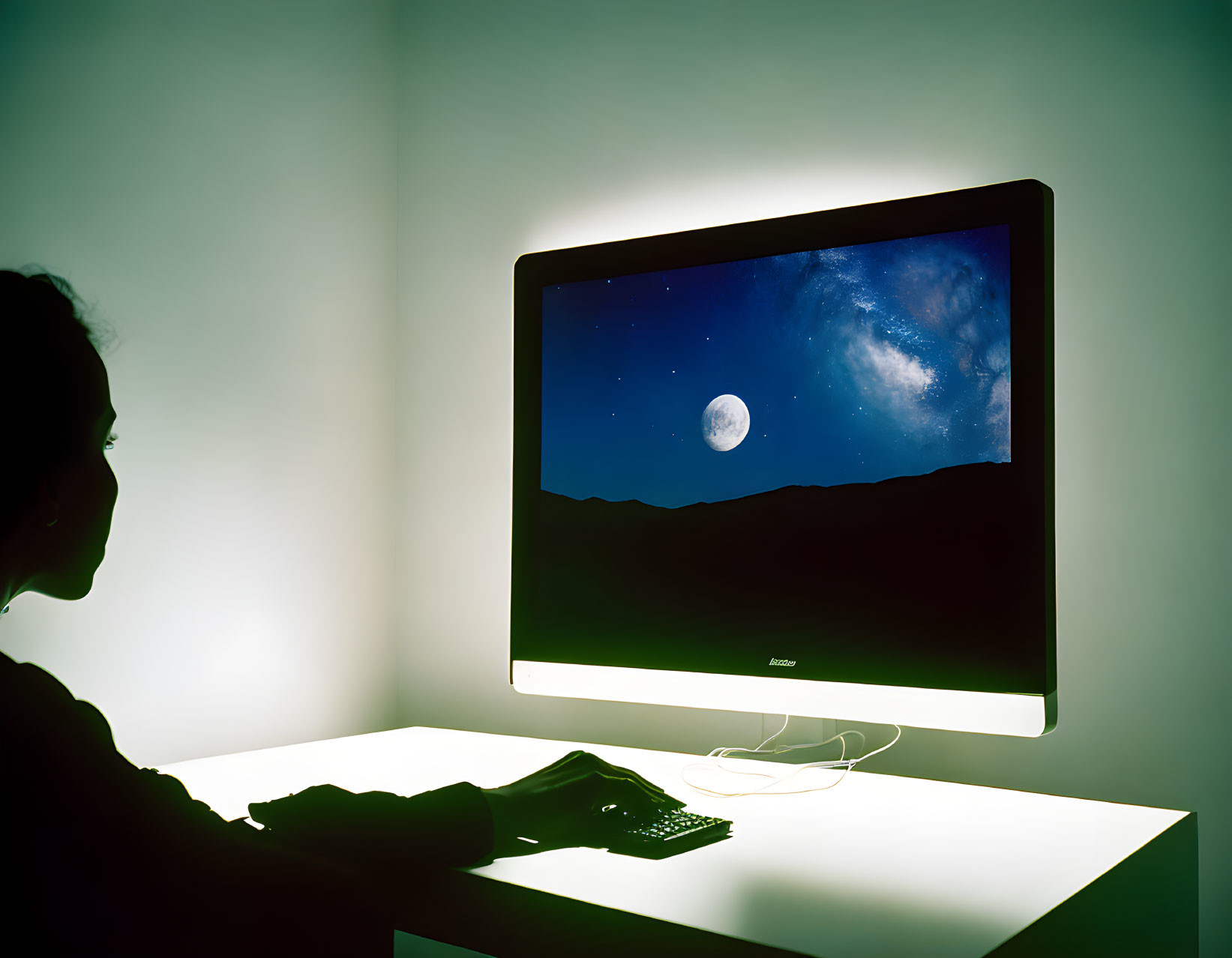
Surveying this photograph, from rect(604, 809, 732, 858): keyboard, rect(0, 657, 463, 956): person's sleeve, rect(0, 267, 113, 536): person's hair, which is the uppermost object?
rect(0, 267, 113, 536): person's hair

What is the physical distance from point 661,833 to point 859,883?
0.23m

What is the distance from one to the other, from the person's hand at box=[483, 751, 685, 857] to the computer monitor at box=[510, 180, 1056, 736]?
25 cm

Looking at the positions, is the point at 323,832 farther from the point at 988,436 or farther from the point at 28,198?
the point at 28,198

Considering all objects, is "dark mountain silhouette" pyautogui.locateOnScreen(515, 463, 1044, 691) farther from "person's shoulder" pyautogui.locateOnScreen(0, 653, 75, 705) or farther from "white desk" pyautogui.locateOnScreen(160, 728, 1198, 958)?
"person's shoulder" pyautogui.locateOnScreen(0, 653, 75, 705)

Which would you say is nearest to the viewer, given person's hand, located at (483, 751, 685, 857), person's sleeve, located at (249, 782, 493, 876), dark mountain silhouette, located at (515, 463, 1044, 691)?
person's sleeve, located at (249, 782, 493, 876)

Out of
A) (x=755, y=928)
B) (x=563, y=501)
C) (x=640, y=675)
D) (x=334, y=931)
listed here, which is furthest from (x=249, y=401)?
(x=755, y=928)

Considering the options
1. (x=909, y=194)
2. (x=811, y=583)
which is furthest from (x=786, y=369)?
(x=909, y=194)

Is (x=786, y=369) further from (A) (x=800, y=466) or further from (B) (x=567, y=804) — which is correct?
(B) (x=567, y=804)

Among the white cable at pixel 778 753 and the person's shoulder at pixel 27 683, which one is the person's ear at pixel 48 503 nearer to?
the person's shoulder at pixel 27 683

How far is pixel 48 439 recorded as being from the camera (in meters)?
0.89

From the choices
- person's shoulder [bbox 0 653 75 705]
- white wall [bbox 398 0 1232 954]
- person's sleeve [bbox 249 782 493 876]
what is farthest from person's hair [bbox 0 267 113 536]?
white wall [bbox 398 0 1232 954]

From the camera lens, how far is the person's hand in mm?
1099

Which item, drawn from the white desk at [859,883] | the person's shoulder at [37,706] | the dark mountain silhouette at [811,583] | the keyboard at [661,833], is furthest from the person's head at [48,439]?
the dark mountain silhouette at [811,583]

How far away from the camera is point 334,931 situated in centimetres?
83
